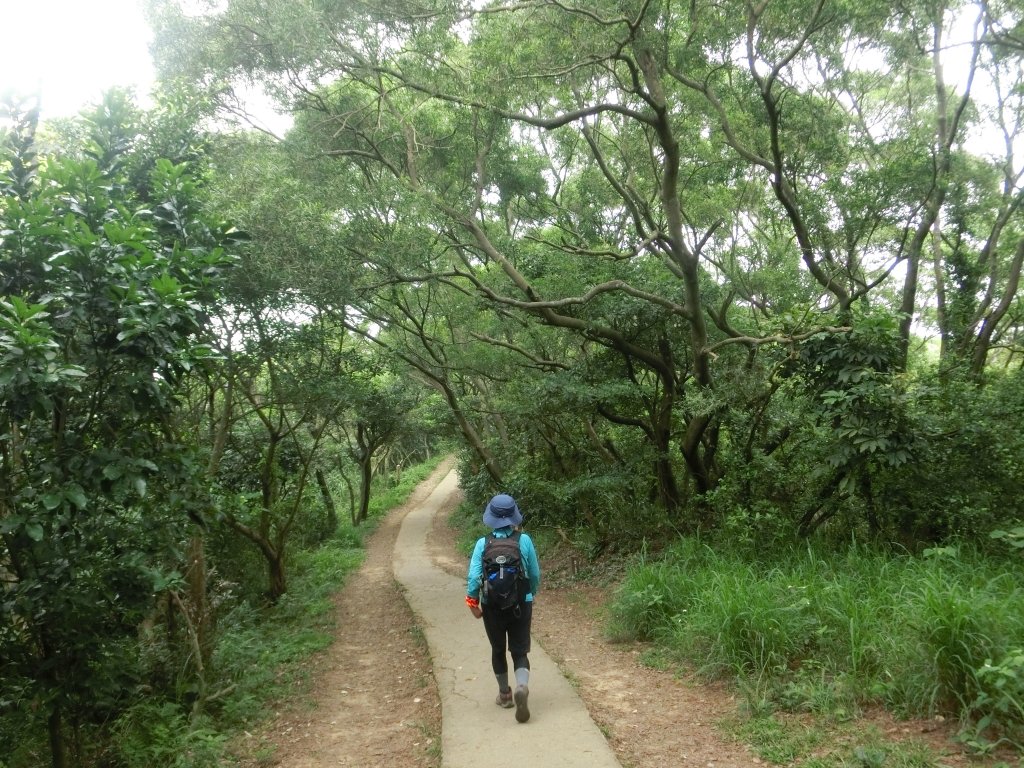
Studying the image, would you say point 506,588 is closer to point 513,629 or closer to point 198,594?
point 513,629

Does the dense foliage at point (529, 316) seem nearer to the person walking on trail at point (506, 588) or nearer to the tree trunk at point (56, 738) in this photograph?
the tree trunk at point (56, 738)

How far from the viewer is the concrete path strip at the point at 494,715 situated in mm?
4211

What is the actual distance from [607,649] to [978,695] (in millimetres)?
3459

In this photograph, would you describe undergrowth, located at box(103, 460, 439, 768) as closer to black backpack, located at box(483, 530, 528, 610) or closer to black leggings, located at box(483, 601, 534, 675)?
black leggings, located at box(483, 601, 534, 675)

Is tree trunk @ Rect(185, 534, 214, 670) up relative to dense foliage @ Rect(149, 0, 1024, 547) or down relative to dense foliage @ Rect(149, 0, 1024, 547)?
down

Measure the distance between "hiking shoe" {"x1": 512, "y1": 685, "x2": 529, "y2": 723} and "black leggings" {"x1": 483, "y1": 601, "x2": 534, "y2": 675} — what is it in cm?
15

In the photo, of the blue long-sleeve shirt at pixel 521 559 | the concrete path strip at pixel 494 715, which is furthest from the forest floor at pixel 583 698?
the blue long-sleeve shirt at pixel 521 559

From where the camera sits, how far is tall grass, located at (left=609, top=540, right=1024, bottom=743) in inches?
152

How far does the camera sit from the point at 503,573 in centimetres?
465

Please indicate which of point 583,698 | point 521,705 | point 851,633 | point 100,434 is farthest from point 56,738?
point 851,633

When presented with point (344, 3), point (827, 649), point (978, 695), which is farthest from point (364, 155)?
point (978, 695)

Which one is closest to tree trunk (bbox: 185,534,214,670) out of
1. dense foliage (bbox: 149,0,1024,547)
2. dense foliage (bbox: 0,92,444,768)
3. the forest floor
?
dense foliage (bbox: 0,92,444,768)

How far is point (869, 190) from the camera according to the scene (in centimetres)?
888

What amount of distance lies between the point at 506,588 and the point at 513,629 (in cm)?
45
